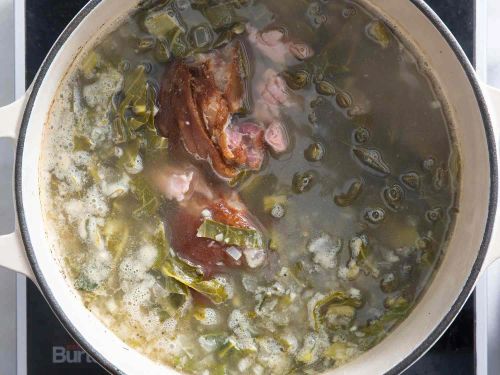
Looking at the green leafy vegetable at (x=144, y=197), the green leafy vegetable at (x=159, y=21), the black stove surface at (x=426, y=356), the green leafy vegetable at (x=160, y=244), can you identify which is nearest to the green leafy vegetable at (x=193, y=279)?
the green leafy vegetable at (x=160, y=244)

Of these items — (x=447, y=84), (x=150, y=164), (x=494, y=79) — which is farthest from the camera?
(x=494, y=79)

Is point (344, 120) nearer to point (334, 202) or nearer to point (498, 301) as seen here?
point (334, 202)

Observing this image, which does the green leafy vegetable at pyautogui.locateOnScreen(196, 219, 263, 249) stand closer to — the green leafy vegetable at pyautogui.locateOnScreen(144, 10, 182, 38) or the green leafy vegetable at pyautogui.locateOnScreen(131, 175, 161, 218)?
the green leafy vegetable at pyautogui.locateOnScreen(131, 175, 161, 218)

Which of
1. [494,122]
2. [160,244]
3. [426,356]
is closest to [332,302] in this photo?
[426,356]

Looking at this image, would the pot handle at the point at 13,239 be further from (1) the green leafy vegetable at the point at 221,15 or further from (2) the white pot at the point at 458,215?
(1) the green leafy vegetable at the point at 221,15

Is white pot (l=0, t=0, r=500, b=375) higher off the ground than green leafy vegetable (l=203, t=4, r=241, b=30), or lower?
lower

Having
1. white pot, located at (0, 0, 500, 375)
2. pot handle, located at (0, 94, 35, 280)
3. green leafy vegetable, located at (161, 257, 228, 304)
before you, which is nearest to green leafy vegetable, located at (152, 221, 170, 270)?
green leafy vegetable, located at (161, 257, 228, 304)

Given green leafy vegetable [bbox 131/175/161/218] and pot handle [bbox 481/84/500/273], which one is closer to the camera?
pot handle [bbox 481/84/500/273]

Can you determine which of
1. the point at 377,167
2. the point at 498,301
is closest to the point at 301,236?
the point at 377,167
